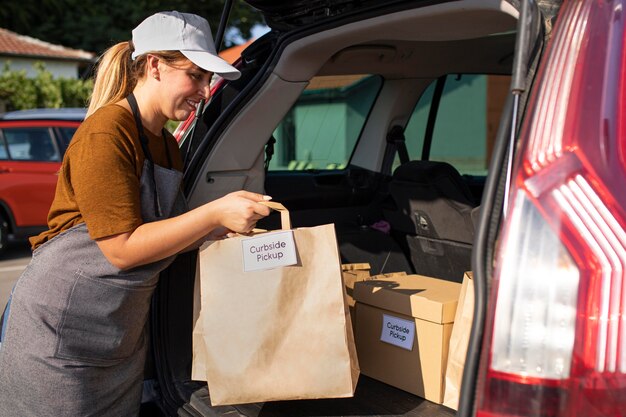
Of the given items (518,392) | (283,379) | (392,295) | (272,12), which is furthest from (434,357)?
(272,12)

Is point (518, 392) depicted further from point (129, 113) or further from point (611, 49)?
point (129, 113)

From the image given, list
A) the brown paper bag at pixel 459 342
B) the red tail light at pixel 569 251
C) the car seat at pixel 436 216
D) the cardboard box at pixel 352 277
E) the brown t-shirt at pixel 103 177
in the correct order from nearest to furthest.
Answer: the red tail light at pixel 569 251
the brown t-shirt at pixel 103 177
the brown paper bag at pixel 459 342
the cardboard box at pixel 352 277
the car seat at pixel 436 216

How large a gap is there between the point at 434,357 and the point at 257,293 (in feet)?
2.21

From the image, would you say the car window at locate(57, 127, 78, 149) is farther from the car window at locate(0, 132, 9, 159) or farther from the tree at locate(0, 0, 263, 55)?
the tree at locate(0, 0, 263, 55)

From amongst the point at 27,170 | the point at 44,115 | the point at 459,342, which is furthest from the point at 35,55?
the point at 459,342

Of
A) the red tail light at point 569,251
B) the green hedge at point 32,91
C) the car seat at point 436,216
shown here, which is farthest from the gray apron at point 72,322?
the green hedge at point 32,91

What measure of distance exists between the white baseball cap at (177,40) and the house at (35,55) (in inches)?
873

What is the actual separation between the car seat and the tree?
787 inches

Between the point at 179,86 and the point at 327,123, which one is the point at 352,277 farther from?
the point at 327,123

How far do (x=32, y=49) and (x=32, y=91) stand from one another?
6130mm

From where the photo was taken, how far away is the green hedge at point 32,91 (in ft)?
59.5

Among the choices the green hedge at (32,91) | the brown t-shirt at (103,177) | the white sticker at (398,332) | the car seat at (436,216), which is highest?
the green hedge at (32,91)

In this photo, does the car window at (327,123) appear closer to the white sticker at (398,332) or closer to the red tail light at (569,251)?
the white sticker at (398,332)

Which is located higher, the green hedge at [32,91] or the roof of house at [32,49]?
the roof of house at [32,49]
